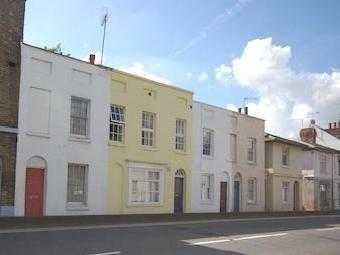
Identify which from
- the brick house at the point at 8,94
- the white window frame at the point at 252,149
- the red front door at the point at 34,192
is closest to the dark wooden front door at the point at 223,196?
the white window frame at the point at 252,149

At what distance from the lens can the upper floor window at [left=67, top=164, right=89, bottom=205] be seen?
93.9ft

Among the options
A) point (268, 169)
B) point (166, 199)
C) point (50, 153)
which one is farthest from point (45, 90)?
point (268, 169)

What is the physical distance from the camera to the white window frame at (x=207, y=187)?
3844 cm

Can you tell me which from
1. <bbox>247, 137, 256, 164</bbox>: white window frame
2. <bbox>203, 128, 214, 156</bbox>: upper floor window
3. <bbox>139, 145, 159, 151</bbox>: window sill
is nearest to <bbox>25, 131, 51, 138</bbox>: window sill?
<bbox>139, 145, 159, 151</bbox>: window sill

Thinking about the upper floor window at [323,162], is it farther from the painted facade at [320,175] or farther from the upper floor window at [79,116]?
the upper floor window at [79,116]

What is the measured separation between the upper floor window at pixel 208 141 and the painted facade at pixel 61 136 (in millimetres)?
9880

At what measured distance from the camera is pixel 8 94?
2561cm

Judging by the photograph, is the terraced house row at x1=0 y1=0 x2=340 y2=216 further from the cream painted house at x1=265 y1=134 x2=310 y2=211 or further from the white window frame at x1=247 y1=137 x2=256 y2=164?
the cream painted house at x1=265 y1=134 x2=310 y2=211

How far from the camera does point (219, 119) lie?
132ft

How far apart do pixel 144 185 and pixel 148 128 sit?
3218 mm

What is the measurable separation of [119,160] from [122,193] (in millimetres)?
1751

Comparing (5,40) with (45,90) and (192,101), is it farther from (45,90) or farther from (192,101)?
(192,101)

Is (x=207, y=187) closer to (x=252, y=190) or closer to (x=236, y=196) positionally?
(x=236, y=196)

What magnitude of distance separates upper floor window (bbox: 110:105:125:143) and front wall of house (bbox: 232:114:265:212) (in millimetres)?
12274
